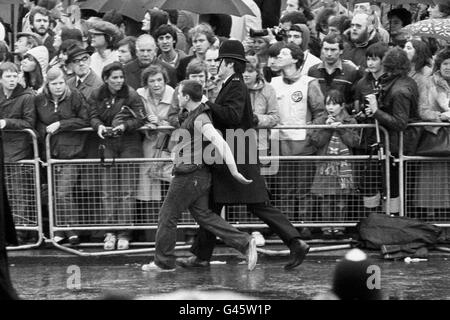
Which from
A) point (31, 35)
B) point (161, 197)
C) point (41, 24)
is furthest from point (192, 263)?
point (41, 24)

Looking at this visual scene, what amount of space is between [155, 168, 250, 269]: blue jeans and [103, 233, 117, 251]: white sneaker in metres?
1.39

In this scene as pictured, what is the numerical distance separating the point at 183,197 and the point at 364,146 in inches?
88.7

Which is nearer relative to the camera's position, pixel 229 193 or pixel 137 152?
pixel 229 193

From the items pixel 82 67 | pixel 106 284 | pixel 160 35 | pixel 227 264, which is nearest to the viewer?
pixel 106 284

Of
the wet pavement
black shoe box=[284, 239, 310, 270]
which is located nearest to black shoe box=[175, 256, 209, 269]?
the wet pavement

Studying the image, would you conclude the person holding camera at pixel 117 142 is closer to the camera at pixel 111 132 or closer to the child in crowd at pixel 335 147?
the camera at pixel 111 132

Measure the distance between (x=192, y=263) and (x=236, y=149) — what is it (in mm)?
1169

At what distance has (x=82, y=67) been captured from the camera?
12398mm

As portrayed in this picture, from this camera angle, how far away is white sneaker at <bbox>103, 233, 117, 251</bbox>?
11.9 meters
